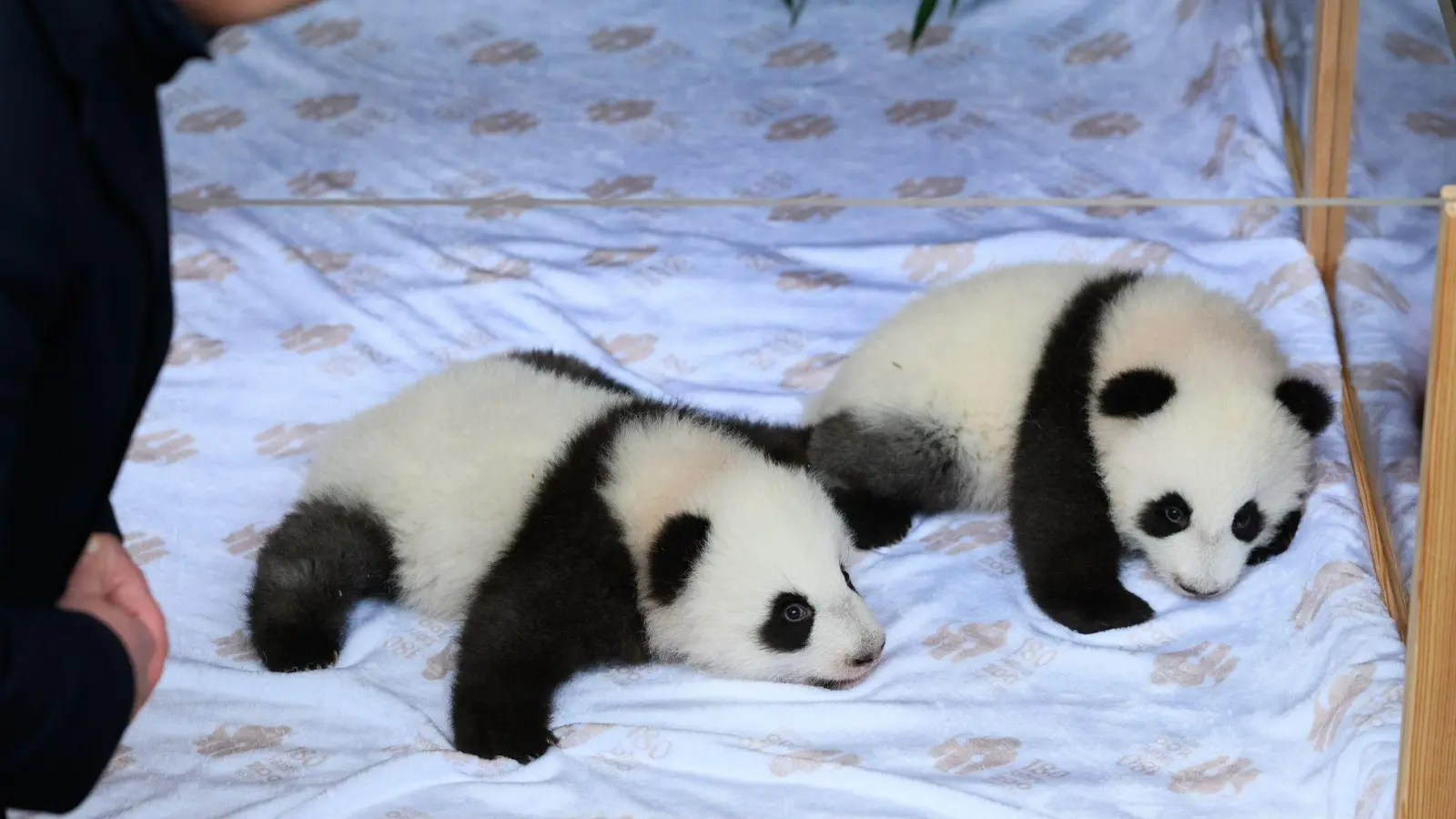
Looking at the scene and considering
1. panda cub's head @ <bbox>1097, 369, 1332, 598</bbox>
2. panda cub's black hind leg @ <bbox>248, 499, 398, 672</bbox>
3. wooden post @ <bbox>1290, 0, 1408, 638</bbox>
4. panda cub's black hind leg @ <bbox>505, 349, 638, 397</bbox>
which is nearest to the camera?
panda cub's head @ <bbox>1097, 369, 1332, 598</bbox>

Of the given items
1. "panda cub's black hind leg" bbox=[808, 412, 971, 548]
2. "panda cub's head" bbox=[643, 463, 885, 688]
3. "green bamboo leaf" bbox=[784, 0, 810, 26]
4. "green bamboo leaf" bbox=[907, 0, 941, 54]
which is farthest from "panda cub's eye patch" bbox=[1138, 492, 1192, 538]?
"green bamboo leaf" bbox=[784, 0, 810, 26]

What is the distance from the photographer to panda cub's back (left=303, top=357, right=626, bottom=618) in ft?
8.32

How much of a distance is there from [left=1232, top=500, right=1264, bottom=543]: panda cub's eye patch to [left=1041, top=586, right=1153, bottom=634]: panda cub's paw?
188 millimetres

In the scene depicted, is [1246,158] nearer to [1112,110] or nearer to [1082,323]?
[1112,110]

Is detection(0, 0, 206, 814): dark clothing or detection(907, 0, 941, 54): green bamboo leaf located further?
detection(907, 0, 941, 54): green bamboo leaf

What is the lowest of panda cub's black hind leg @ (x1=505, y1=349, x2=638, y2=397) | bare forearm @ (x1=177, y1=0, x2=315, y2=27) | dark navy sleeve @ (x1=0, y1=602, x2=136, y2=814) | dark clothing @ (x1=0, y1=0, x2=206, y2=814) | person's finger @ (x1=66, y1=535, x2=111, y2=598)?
panda cub's black hind leg @ (x1=505, y1=349, x2=638, y2=397)

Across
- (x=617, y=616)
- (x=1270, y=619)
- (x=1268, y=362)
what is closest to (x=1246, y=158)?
(x=1268, y=362)

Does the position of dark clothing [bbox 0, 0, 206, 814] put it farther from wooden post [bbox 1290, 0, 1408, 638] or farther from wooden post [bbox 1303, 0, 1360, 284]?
wooden post [bbox 1303, 0, 1360, 284]

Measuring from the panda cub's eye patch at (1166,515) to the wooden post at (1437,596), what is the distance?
0.63 meters

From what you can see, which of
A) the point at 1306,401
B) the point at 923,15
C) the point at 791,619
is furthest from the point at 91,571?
the point at 923,15

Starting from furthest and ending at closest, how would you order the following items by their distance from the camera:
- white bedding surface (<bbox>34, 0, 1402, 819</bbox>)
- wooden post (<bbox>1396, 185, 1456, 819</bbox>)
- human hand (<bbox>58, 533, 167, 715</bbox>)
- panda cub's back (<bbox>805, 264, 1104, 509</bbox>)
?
panda cub's back (<bbox>805, 264, 1104, 509</bbox>) → white bedding surface (<bbox>34, 0, 1402, 819</bbox>) → wooden post (<bbox>1396, 185, 1456, 819</bbox>) → human hand (<bbox>58, 533, 167, 715</bbox>)

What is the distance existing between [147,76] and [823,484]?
1.60 meters

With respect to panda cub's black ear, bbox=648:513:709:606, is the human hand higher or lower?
higher

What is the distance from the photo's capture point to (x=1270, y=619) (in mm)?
2455
